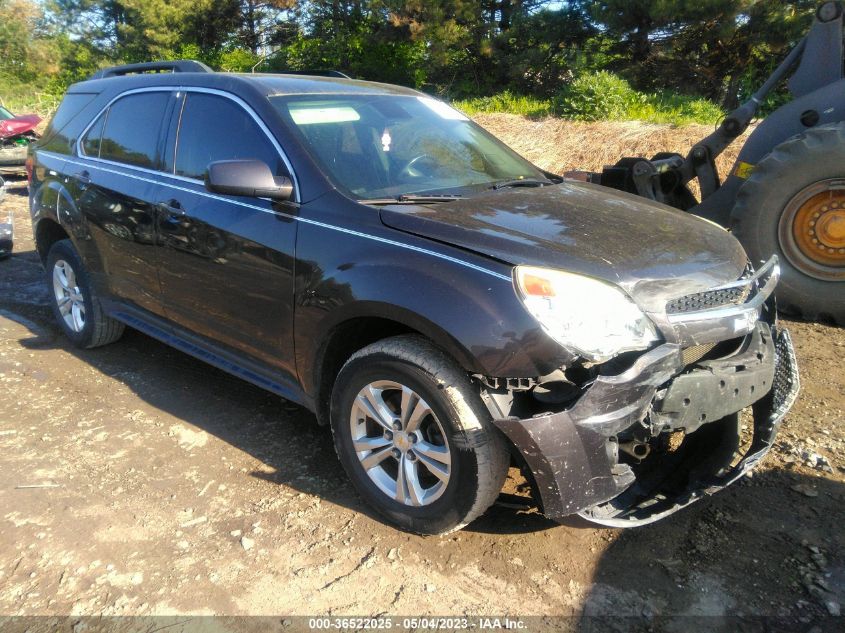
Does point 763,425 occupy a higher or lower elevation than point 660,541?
higher

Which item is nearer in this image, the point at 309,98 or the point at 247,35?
the point at 309,98

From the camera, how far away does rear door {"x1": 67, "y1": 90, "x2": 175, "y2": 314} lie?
4125 mm

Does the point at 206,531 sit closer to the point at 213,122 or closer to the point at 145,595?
the point at 145,595

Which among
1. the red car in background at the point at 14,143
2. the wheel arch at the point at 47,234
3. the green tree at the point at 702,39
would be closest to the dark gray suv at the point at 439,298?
the wheel arch at the point at 47,234

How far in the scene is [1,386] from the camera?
181 inches

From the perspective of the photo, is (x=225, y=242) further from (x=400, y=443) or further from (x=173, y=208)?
(x=400, y=443)

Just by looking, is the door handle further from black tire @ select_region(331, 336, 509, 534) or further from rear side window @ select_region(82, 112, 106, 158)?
black tire @ select_region(331, 336, 509, 534)

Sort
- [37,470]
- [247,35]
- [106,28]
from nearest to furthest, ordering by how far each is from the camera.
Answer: [37,470] → [247,35] → [106,28]

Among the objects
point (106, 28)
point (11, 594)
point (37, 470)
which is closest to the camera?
point (11, 594)

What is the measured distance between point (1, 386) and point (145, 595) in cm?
259

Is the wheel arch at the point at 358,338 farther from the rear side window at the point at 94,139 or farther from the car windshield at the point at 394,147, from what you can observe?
the rear side window at the point at 94,139

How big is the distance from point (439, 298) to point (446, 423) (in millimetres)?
482

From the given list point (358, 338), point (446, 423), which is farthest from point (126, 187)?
point (446, 423)

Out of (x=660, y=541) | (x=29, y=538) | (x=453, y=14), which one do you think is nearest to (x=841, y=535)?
(x=660, y=541)
